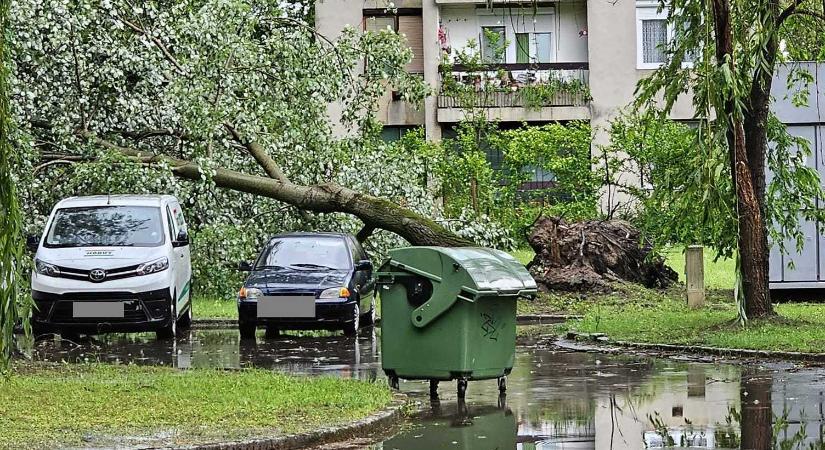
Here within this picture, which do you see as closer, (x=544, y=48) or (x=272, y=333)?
(x=272, y=333)

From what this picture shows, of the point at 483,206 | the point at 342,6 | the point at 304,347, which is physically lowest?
the point at 304,347

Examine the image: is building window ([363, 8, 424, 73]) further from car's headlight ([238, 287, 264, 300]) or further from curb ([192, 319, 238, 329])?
car's headlight ([238, 287, 264, 300])

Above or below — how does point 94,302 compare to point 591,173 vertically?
below

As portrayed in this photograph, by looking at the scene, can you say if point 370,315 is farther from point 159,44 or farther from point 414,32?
point 414,32

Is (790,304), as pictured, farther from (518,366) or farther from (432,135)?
(432,135)

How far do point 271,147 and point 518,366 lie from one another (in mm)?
9264

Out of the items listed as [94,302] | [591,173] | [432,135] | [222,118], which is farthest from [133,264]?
[432,135]

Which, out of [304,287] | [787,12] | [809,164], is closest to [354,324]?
A: [304,287]

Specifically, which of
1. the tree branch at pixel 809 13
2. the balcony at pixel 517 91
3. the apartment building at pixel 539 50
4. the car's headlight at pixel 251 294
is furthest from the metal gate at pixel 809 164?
the apartment building at pixel 539 50

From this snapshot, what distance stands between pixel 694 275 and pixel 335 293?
6.71 metres

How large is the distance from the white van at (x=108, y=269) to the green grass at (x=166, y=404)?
408 centimetres

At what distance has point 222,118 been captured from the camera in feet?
78.3

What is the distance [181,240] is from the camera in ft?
69.9

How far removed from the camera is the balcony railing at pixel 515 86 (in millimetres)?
40000
